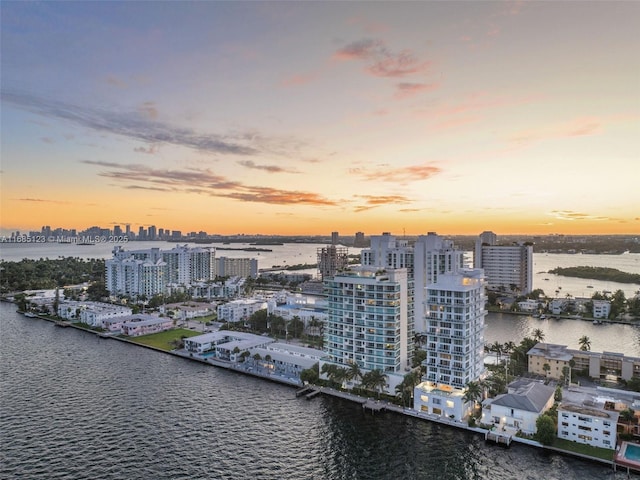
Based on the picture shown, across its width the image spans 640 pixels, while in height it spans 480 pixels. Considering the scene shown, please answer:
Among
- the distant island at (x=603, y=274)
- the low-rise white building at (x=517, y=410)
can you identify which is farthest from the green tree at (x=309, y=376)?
the distant island at (x=603, y=274)

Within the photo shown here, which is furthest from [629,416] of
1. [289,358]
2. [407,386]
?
[289,358]

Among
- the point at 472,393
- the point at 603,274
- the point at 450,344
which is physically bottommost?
the point at 472,393

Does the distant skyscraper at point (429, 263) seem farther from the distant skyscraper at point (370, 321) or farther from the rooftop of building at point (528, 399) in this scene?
the rooftop of building at point (528, 399)

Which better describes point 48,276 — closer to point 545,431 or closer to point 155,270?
point 155,270

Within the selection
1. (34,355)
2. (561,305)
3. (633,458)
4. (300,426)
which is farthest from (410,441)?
(561,305)

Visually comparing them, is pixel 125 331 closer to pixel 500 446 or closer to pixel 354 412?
pixel 354 412

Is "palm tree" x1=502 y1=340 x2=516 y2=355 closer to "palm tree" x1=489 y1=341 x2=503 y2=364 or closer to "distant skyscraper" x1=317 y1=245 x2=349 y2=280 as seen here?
"palm tree" x1=489 y1=341 x2=503 y2=364
